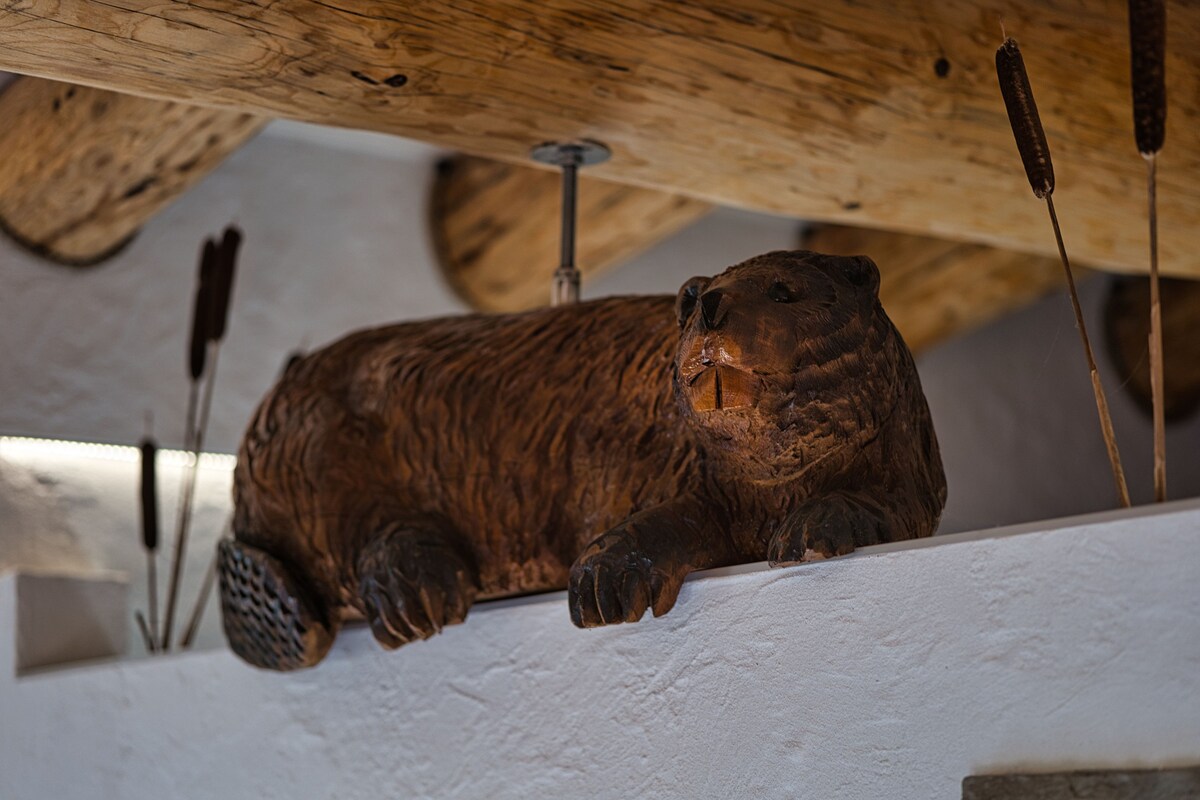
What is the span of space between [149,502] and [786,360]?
1.59 m

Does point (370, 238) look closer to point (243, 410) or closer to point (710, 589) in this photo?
point (243, 410)

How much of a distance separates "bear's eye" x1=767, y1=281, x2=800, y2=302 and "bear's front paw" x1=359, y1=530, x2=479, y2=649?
47 cm

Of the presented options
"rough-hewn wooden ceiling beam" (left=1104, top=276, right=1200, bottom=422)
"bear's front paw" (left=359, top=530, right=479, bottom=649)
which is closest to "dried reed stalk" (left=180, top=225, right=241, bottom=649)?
"bear's front paw" (left=359, top=530, right=479, bottom=649)

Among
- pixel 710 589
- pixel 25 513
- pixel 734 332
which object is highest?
pixel 734 332

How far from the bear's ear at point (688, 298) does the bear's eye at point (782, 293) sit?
8 cm

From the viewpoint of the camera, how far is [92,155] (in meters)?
2.42

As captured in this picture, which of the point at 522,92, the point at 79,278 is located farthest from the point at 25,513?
the point at 522,92

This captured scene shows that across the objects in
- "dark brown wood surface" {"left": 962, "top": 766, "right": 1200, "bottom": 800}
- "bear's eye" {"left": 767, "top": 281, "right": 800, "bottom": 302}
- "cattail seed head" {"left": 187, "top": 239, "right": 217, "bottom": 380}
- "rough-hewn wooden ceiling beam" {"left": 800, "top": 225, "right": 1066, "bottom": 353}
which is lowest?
"rough-hewn wooden ceiling beam" {"left": 800, "top": 225, "right": 1066, "bottom": 353}

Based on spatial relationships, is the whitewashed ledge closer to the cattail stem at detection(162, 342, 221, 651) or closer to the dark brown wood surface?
the dark brown wood surface

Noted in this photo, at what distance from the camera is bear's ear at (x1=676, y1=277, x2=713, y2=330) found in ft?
4.17

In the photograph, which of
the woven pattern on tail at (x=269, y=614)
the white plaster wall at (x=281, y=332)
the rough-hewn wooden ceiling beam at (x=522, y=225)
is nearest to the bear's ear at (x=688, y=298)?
the woven pattern on tail at (x=269, y=614)

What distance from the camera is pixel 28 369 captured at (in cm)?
266

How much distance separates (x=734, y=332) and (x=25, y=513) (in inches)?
73.7

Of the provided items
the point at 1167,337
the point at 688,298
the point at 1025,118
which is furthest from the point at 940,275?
the point at 1025,118
